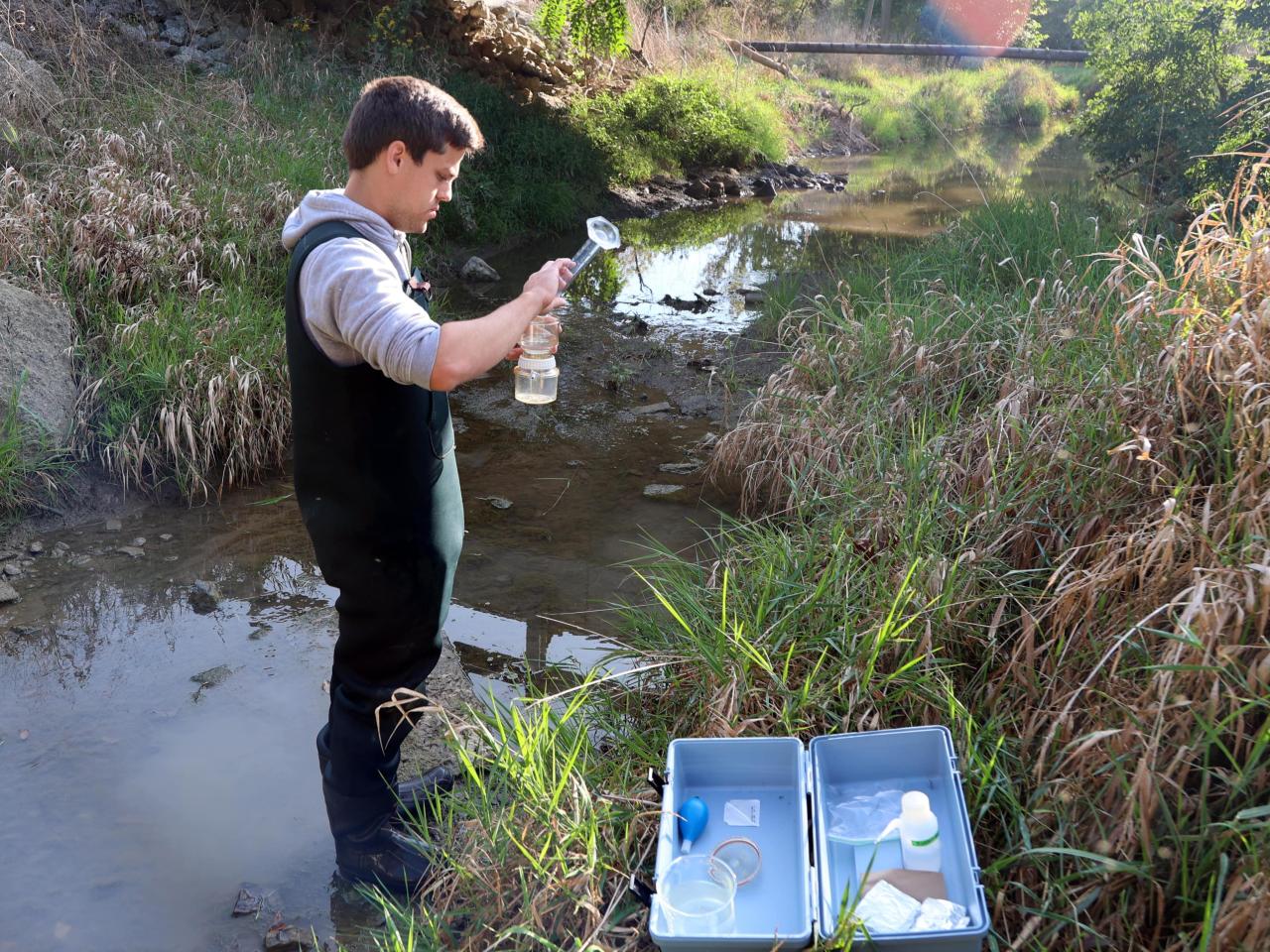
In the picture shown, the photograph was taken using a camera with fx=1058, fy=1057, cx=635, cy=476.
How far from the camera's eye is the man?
2191 mm

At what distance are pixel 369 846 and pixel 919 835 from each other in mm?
1489

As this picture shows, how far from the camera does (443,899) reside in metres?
2.48

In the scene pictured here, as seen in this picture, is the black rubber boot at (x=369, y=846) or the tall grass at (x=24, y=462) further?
the tall grass at (x=24, y=462)

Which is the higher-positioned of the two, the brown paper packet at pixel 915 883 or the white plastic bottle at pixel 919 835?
the white plastic bottle at pixel 919 835

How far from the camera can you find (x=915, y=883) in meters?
2.19

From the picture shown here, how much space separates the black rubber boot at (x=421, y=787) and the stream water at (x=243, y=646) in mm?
255

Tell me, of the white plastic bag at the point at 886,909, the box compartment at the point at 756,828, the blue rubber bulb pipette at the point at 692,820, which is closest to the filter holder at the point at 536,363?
the box compartment at the point at 756,828

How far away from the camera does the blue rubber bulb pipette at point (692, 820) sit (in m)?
2.37

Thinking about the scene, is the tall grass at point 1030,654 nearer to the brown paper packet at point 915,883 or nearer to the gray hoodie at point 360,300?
the brown paper packet at point 915,883

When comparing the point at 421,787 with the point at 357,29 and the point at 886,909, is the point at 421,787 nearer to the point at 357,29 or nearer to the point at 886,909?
the point at 886,909

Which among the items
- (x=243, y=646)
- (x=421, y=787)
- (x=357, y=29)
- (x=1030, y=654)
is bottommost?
(x=243, y=646)

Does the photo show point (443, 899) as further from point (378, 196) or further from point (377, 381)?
point (378, 196)

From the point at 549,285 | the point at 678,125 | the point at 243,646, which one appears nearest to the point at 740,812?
the point at 549,285

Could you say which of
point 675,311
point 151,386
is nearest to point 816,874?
point 151,386
